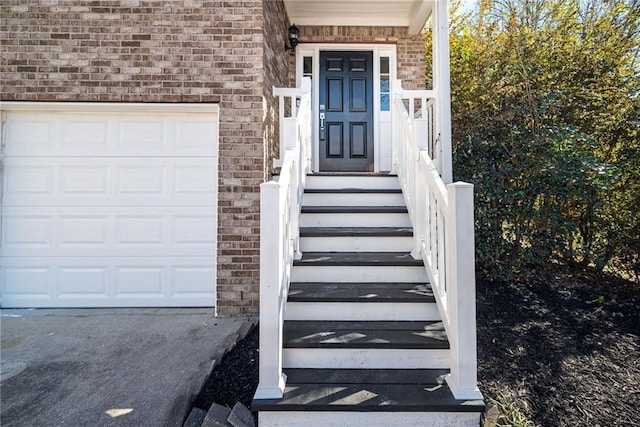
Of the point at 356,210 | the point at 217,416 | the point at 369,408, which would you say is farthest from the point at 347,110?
the point at 217,416

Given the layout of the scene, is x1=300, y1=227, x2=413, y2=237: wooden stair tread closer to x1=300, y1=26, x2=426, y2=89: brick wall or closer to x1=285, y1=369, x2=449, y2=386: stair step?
x1=285, y1=369, x2=449, y2=386: stair step

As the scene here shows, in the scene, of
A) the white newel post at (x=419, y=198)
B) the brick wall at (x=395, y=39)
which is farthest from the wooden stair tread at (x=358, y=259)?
the brick wall at (x=395, y=39)

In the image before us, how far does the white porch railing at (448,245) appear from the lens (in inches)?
78.7

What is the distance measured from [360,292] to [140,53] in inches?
134

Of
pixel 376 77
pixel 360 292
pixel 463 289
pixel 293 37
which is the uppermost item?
pixel 293 37

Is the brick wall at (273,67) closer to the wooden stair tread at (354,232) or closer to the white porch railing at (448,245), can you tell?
the wooden stair tread at (354,232)

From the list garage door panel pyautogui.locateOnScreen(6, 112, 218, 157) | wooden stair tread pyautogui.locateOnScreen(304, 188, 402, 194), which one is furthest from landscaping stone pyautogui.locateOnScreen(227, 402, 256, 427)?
garage door panel pyautogui.locateOnScreen(6, 112, 218, 157)

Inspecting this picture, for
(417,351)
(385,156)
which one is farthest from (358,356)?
(385,156)

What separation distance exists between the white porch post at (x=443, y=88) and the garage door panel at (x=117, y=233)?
2.70m

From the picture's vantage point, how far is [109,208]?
150 inches

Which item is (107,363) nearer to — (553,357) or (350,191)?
(350,191)

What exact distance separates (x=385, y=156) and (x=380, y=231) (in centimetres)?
236

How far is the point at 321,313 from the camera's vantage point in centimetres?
257

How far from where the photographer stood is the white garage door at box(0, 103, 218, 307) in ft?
12.5
